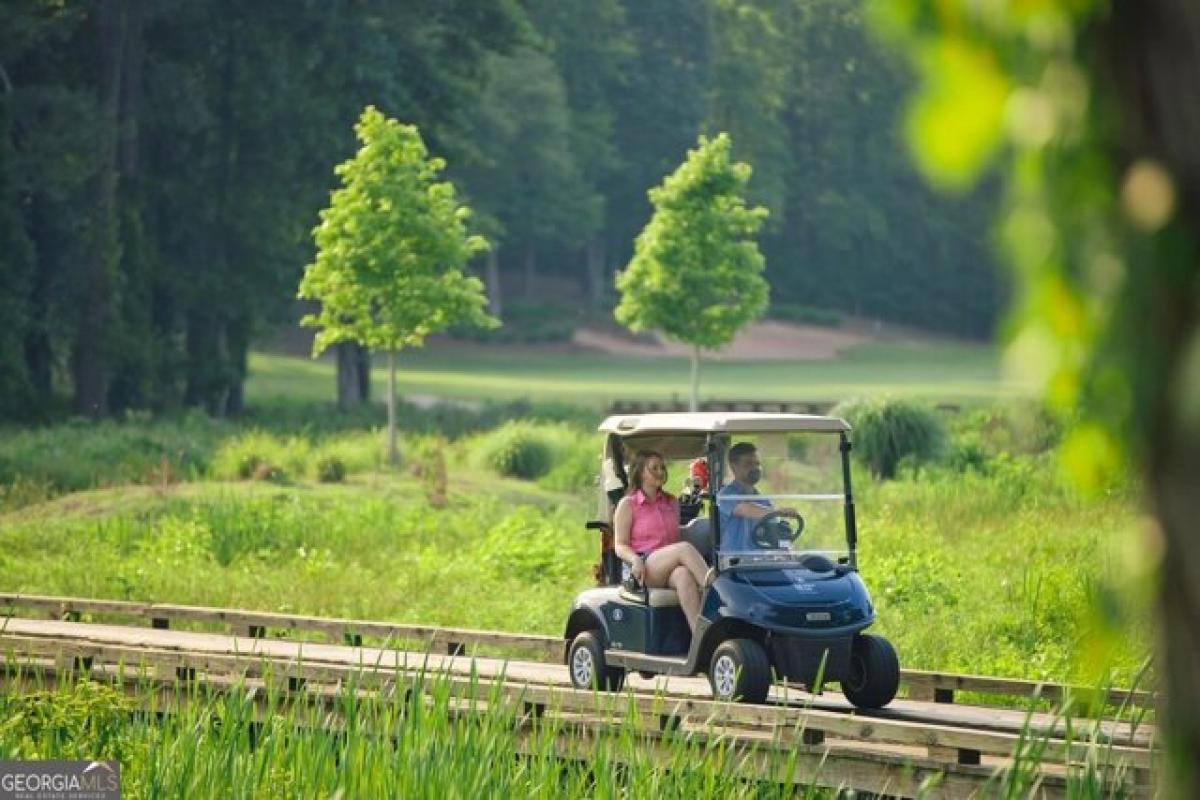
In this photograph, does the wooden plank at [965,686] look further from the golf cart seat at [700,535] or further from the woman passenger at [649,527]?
the woman passenger at [649,527]

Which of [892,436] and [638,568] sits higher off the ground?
[638,568]

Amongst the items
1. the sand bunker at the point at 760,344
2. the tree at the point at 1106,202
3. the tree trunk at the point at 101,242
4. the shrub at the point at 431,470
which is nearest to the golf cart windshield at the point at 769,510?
the tree at the point at 1106,202

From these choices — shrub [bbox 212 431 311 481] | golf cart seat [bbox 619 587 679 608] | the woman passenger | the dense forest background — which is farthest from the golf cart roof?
the dense forest background

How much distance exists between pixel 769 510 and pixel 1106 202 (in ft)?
39.4

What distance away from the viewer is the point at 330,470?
40.1 metres

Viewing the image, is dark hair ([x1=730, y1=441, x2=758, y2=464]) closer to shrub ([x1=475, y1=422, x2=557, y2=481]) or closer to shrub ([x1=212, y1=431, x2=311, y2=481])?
shrub ([x1=212, y1=431, x2=311, y2=481])

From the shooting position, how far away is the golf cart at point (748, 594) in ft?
47.4

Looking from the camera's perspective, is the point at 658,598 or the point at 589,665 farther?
the point at 589,665

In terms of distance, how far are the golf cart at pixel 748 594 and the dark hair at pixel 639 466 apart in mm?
177

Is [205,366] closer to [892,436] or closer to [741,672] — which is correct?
[892,436]

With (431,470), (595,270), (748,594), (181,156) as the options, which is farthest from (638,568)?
(595,270)

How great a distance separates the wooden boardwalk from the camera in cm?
1055

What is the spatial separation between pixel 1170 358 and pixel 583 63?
11701 cm

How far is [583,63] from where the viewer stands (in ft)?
389
